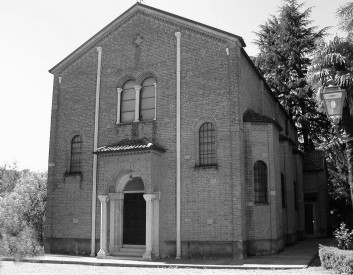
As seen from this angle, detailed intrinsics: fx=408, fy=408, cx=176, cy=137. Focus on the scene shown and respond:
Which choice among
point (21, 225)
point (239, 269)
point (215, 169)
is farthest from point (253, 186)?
point (21, 225)

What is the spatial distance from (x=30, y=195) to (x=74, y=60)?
8181 millimetres

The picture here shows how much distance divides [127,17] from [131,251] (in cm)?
1153

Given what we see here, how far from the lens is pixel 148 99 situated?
1983 centimetres

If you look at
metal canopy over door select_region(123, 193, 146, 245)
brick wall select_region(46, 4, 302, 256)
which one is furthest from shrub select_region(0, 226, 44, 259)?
metal canopy over door select_region(123, 193, 146, 245)

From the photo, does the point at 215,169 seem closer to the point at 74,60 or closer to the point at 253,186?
the point at 253,186

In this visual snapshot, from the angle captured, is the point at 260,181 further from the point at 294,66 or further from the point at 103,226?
the point at 294,66

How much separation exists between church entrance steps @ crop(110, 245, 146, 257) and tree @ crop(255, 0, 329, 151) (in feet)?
72.4

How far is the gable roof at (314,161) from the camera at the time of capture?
3091 cm

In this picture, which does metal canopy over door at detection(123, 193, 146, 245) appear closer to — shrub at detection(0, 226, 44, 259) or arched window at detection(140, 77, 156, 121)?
arched window at detection(140, 77, 156, 121)

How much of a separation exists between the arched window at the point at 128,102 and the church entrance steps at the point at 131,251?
6027 mm

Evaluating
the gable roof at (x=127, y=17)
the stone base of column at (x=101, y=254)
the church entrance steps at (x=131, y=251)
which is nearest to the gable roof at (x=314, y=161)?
the gable roof at (x=127, y=17)

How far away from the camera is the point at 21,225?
73.6 feet

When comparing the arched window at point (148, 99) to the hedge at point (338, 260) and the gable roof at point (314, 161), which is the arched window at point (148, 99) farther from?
the gable roof at point (314, 161)

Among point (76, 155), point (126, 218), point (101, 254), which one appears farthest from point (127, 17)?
point (101, 254)
